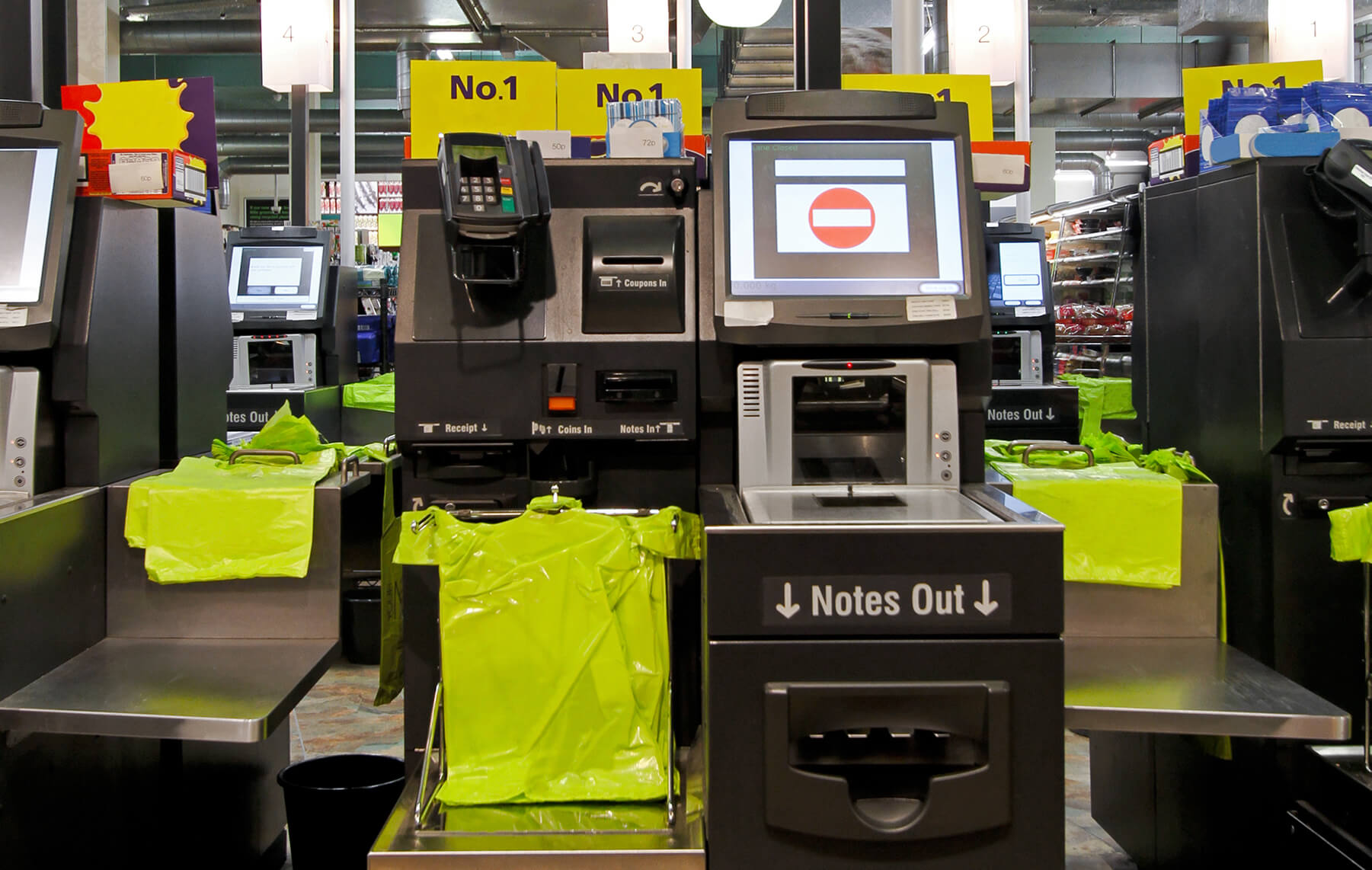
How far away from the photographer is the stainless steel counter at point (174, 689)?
2.01m

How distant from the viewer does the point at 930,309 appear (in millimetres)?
2178

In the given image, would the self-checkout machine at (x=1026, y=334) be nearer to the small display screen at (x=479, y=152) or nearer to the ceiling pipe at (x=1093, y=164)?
the small display screen at (x=479, y=152)

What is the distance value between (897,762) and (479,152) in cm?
131

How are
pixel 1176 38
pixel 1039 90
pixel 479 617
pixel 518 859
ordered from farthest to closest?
pixel 1176 38
pixel 1039 90
pixel 479 617
pixel 518 859

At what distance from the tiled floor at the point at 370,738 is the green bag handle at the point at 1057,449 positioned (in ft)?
3.80

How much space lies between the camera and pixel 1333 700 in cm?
265

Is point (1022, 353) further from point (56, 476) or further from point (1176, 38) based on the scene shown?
point (1176, 38)

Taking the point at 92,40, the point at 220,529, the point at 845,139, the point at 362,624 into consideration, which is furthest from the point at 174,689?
the point at 92,40

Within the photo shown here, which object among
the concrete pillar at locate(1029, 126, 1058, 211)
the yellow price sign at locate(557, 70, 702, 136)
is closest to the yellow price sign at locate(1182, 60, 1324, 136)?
the yellow price sign at locate(557, 70, 702, 136)

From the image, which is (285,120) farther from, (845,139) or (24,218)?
(845,139)

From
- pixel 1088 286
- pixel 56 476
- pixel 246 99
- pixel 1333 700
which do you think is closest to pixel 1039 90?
pixel 1088 286

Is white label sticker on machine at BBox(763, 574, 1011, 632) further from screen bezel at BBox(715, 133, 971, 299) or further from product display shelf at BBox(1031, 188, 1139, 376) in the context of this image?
product display shelf at BBox(1031, 188, 1139, 376)

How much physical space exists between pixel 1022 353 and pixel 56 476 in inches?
187

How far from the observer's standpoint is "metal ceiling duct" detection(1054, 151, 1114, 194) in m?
15.5
